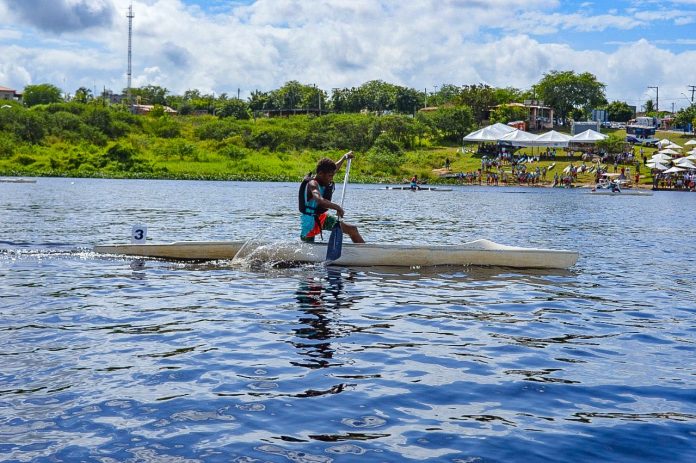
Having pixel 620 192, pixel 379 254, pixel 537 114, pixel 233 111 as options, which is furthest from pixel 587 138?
pixel 233 111

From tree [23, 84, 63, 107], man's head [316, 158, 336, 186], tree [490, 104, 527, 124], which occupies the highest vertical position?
tree [23, 84, 63, 107]

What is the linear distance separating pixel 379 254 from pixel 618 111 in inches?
5344

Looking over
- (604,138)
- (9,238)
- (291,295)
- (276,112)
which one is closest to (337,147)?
(604,138)

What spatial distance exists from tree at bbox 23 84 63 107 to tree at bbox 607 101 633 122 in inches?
4096

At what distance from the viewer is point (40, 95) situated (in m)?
153

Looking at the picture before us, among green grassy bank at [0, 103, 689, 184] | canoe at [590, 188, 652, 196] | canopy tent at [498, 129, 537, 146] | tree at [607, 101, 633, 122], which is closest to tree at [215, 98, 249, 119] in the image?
green grassy bank at [0, 103, 689, 184]

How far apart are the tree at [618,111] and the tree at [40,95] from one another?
10403 centimetres

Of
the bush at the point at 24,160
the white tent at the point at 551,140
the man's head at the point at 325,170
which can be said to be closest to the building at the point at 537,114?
the white tent at the point at 551,140

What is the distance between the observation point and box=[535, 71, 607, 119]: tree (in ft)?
415

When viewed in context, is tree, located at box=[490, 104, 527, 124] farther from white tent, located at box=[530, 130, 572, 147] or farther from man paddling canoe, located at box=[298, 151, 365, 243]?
man paddling canoe, located at box=[298, 151, 365, 243]

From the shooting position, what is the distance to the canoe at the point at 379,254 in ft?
52.5

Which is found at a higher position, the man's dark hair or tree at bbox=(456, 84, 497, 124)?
tree at bbox=(456, 84, 497, 124)

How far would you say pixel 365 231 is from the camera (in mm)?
26516

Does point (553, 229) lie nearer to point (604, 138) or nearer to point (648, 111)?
point (604, 138)
